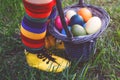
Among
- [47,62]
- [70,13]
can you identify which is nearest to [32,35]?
[47,62]

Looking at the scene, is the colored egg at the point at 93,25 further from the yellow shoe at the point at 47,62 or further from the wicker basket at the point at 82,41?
the yellow shoe at the point at 47,62

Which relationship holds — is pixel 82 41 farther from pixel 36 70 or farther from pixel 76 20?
pixel 36 70

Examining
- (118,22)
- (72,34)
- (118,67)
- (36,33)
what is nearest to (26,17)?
(36,33)

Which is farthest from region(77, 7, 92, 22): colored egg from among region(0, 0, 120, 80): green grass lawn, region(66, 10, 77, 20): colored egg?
region(0, 0, 120, 80): green grass lawn

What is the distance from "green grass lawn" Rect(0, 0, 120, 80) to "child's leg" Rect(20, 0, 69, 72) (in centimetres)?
4

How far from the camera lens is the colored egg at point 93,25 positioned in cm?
192

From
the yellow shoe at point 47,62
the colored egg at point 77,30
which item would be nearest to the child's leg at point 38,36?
the yellow shoe at point 47,62

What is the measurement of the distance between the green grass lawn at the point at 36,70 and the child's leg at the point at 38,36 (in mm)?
42

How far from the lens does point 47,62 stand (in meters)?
1.97

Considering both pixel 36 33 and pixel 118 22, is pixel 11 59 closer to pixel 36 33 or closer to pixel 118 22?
pixel 36 33

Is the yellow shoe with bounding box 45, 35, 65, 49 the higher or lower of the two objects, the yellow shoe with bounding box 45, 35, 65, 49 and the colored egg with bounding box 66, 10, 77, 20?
the lower

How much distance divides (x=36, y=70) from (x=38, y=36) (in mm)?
191

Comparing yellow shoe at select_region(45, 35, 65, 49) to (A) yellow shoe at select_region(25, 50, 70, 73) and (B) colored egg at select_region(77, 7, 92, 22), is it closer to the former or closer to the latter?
(A) yellow shoe at select_region(25, 50, 70, 73)

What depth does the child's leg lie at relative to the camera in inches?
69.8
